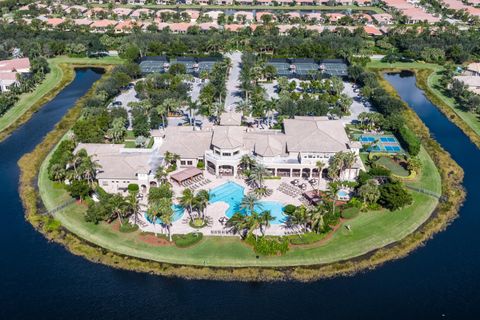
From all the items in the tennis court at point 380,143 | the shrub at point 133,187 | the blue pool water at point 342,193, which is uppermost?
the shrub at point 133,187

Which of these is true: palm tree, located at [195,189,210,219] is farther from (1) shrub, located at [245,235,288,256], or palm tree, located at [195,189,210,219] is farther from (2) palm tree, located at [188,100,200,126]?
(2) palm tree, located at [188,100,200,126]

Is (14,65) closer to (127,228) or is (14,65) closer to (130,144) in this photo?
(130,144)

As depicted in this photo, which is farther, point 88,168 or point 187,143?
point 187,143

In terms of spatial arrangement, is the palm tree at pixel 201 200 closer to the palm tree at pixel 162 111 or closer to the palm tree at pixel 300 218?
the palm tree at pixel 300 218

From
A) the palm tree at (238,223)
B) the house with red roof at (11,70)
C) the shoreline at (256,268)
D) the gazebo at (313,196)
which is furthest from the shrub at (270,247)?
the house with red roof at (11,70)

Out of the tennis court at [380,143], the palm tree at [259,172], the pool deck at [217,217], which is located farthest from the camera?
the tennis court at [380,143]

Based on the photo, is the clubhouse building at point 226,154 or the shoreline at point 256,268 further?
the clubhouse building at point 226,154

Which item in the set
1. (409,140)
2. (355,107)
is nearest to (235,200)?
(409,140)

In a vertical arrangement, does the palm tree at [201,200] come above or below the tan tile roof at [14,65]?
above
